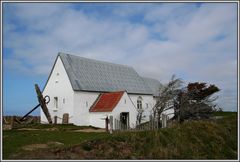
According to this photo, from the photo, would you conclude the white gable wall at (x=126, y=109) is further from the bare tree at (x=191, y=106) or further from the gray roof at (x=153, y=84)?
the gray roof at (x=153, y=84)

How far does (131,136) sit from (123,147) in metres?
1.09

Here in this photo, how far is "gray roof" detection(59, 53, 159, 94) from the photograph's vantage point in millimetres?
31812

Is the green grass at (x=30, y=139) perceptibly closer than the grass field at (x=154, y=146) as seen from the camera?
No

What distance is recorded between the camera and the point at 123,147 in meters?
11.9

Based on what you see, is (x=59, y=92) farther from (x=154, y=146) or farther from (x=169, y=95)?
(x=154, y=146)

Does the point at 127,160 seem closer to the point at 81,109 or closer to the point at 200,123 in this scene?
the point at 200,123

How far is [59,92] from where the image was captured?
3184cm

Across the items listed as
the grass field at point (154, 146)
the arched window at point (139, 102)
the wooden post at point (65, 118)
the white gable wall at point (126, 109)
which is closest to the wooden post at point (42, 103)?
the wooden post at point (65, 118)

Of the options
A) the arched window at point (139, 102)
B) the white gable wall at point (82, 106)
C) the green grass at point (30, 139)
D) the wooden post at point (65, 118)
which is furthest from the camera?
the arched window at point (139, 102)

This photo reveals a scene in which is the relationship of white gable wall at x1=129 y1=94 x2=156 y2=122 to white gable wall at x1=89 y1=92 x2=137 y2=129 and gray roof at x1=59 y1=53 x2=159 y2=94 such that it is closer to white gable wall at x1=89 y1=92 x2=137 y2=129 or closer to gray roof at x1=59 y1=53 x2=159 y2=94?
gray roof at x1=59 y1=53 x2=159 y2=94

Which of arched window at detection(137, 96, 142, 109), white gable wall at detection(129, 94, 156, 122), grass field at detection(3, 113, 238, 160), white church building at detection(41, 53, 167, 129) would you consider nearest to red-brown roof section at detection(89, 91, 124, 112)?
white church building at detection(41, 53, 167, 129)

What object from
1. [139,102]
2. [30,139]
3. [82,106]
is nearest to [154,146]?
[30,139]

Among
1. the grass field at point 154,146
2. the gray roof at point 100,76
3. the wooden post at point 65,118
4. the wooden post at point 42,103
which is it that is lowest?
the grass field at point 154,146

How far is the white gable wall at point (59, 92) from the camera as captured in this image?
101 feet
